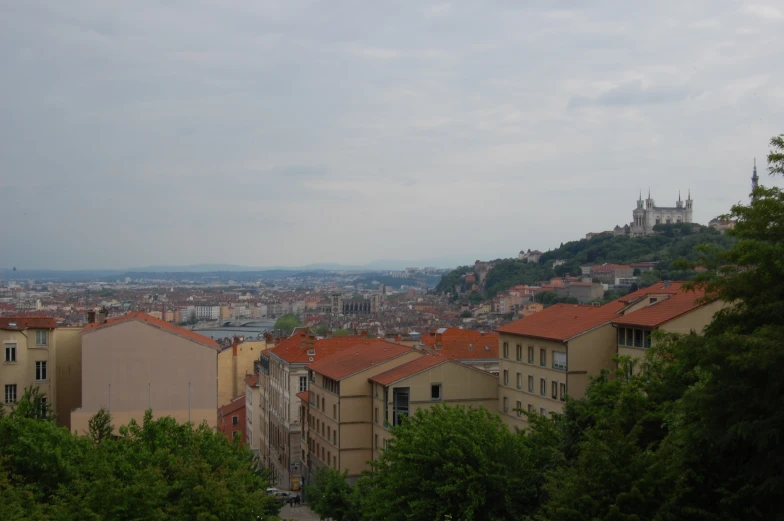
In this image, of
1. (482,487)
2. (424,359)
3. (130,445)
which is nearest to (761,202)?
(482,487)

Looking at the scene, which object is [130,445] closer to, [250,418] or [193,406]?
[193,406]

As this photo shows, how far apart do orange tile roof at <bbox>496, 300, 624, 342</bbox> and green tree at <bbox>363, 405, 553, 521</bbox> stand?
13.5 m

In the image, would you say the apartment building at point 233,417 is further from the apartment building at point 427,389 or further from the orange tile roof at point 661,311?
the orange tile roof at point 661,311

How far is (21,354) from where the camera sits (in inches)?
1654

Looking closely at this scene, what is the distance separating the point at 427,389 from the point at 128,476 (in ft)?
70.5

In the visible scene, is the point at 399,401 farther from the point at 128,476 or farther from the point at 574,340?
the point at 128,476

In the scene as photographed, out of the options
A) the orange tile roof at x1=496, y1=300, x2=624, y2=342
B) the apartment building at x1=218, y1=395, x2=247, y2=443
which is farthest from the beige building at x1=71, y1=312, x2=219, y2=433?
the apartment building at x1=218, y1=395, x2=247, y2=443

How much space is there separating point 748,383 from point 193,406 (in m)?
32.7

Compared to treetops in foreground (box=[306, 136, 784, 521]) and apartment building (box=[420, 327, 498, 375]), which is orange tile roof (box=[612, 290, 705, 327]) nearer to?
treetops in foreground (box=[306, 136, 784, 521])

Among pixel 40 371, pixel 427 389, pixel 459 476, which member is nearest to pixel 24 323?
pixel 40 371

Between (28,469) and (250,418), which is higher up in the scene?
(28,469)

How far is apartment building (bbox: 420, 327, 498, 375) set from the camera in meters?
57.1

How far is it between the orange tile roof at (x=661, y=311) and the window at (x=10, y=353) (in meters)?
26.3

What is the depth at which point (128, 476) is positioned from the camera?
2498cm
